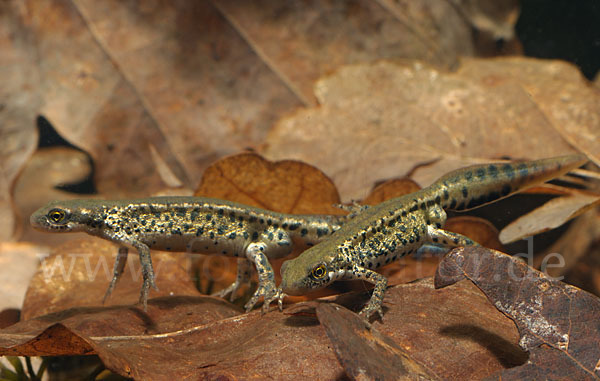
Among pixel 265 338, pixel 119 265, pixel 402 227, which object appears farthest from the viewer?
pixel 119 265

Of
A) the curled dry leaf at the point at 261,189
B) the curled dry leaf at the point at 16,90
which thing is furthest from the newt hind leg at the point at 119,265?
the curled dry leaf at the point at 16,90

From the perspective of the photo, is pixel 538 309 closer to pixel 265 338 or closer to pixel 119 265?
pixel 265 338

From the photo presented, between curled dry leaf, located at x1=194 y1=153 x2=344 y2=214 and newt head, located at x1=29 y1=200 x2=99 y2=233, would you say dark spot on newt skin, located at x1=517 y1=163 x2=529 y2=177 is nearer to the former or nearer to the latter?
curled dry leaf, located at x1=194 y1=153 x2=344 y2=214

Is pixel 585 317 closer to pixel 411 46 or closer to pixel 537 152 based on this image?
pixel 537 152

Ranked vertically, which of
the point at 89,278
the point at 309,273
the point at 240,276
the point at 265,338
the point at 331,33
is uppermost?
the point at 331,33

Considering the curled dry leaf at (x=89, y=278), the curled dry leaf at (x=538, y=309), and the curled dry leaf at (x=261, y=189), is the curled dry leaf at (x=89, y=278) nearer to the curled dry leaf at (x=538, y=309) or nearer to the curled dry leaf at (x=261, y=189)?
the curled dry leaf at (x=261, y=189)

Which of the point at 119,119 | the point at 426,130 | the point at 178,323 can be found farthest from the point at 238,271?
the point at 119,119

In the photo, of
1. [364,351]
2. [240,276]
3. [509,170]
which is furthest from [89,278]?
[509,170]

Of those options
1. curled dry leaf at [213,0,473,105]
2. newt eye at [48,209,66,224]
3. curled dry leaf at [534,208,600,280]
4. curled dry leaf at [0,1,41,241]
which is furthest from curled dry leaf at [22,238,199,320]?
curled dry leaf at [213,0,473,105]
